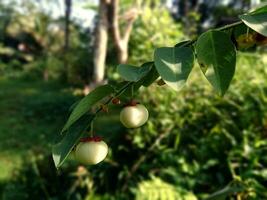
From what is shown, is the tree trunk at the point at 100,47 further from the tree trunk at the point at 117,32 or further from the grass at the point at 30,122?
the grass at the point at 30,122

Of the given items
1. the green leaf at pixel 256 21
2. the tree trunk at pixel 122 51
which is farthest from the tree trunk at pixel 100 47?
the green leaf at pixel 256 21

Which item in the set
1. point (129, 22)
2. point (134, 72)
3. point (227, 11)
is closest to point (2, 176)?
point (129, 22)

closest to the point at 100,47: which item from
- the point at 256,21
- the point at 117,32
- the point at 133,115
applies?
the point at 117,32

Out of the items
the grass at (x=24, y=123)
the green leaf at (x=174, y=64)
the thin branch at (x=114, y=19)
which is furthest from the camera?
the grass at (x=24, y=123)

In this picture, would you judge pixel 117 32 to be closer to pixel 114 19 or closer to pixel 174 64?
pixel 114 19

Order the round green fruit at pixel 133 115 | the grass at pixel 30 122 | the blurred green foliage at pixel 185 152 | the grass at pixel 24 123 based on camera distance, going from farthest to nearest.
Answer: the grass at pixel 24 123 < the grass at pixel 30 122 < the blurred green foliage at pixel 185 152 < the round green fruit at pixel 133 115

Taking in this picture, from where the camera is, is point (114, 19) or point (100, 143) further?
point (114, 19)
